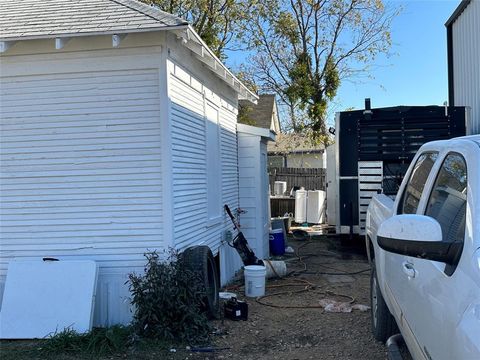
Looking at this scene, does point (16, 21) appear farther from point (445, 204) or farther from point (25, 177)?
point (445, 204)

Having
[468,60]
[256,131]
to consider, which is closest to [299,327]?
[256,131]

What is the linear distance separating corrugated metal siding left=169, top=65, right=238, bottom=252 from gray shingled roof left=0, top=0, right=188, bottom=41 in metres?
0.69

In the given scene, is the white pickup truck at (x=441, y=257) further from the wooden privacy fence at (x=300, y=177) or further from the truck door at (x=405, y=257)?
the wooden privacy fence at (x=300, y=177)

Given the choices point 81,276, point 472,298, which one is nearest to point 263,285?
point 81,276

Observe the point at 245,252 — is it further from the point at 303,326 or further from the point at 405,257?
the point at 405,257

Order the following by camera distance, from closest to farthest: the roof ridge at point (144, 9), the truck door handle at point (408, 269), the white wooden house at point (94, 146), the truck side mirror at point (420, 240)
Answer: the truck side mirror at point (420, 240)
the truck door handle at point (408, 269)
the roof ridge at point (144, 9)
the white wooden house at point (94, 146)

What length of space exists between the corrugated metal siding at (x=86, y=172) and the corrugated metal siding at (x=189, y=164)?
1.06ft

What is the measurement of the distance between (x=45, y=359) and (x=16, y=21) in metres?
4.24

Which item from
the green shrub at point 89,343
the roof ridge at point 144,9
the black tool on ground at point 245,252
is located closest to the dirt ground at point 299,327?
→ the green shrub at point 89,343

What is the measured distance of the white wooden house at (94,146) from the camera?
19.7ft

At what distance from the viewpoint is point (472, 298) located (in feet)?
6.16

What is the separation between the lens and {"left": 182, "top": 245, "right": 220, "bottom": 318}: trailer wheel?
20.0ft

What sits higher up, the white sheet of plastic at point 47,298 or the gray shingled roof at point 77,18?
the gray shingled roof at point 77,18

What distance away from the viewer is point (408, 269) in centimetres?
286
